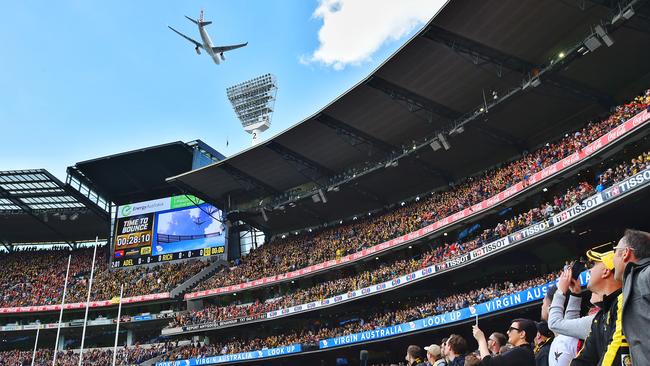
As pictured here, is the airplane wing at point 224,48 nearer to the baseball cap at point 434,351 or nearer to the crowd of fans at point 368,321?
the crowd of fans at point 368,321

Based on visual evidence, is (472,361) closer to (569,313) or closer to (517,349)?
(517,349)

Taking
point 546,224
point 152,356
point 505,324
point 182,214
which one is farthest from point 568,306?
point 182,214

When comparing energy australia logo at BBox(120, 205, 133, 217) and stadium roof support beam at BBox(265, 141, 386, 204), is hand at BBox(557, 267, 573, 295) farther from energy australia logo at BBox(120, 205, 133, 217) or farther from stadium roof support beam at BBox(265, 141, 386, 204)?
energy australia logo at BBox(120, 205, 133, 217)

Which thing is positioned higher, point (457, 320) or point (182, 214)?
point (182, 214)

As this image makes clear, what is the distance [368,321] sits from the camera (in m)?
39.3

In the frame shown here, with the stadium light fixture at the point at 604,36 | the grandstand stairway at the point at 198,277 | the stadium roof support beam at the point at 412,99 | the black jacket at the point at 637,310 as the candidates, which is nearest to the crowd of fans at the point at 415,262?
the grandstand stairway at the point at 198,277

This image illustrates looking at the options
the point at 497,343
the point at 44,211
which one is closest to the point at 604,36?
the point at 497,343

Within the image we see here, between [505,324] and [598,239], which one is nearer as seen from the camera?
[598,239]

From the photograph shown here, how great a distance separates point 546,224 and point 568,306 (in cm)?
2354

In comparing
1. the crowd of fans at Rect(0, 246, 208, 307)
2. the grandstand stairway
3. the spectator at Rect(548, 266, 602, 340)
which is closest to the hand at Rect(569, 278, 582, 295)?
the spectator at Rect(548, 266, 602, 340)

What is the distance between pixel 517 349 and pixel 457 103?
31952 mm

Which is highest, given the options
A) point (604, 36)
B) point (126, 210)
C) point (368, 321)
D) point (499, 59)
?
point (126, 210)

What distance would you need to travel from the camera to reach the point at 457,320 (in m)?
29.3

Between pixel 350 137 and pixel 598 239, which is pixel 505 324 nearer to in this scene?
pixel 598 239
